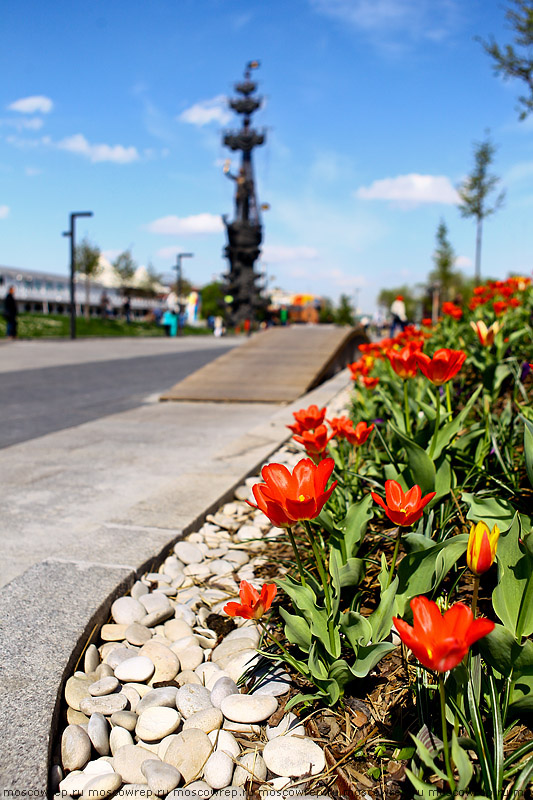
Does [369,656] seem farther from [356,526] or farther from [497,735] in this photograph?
[356,526]

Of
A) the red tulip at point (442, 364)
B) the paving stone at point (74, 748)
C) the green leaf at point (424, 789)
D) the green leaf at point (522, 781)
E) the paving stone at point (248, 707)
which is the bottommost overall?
the paving stone at point (74, 748)

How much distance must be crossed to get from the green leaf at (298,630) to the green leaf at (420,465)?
0.70 meters

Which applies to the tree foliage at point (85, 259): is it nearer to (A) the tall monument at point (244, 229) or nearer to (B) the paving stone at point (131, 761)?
(A) the tall monument at point (244, 229)


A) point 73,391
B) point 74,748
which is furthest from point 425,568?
point 73,391

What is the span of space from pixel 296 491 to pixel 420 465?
812 mm

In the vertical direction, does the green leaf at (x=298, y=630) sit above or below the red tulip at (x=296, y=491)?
below

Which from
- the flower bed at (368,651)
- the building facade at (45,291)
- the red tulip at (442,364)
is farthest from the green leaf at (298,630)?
the building facade at (45,291)

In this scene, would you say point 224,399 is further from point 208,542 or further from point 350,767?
point 350,767

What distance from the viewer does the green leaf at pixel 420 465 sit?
6.53ft

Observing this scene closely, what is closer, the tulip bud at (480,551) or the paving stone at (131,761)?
the tulip bud at (480,551)

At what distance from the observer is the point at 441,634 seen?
972mm

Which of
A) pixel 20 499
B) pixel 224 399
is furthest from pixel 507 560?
pixel 224 399

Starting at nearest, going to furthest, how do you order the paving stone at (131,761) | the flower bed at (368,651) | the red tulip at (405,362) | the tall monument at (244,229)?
the flower bed at (368,651)
the paving stone at (131,761)
the red tulip at (405,362)
the tall monument at (244,229)

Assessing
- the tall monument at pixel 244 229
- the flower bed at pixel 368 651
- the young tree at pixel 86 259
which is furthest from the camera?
the tall monument at pixel 244 229
